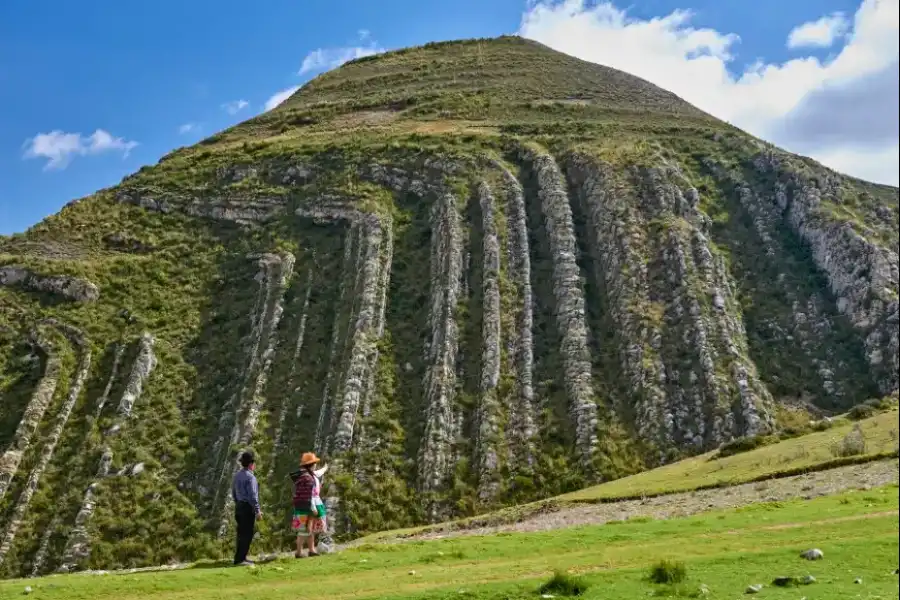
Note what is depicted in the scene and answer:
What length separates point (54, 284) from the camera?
58031 mm

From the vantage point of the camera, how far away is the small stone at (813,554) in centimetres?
1691

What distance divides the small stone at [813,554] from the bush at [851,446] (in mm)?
19728

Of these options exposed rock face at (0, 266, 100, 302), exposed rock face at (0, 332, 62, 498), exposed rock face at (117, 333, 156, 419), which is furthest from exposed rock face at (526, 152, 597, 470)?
exposed rock face at (0, 266, 100, 302)

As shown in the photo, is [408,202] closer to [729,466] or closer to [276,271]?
[276,271]

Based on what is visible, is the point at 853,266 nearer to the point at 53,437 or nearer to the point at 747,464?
the point at 747,464

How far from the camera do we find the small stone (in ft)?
55.5

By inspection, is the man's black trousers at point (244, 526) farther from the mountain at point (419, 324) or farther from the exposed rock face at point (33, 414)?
the exposed rock face at point (33, 414)

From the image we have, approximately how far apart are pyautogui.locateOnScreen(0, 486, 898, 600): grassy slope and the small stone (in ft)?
0.52

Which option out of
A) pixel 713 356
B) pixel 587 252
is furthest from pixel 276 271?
pixel 713 356

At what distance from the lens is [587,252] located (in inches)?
2406

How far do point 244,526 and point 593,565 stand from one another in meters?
10.2

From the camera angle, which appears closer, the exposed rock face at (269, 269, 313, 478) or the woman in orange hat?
the woman in orange hat

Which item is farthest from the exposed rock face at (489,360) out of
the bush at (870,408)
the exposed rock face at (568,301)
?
the bush at (870,408)

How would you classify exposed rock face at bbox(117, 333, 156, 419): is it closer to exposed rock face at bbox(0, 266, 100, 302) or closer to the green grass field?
exposed rock face at bbox(0, 266, 100, 302)
